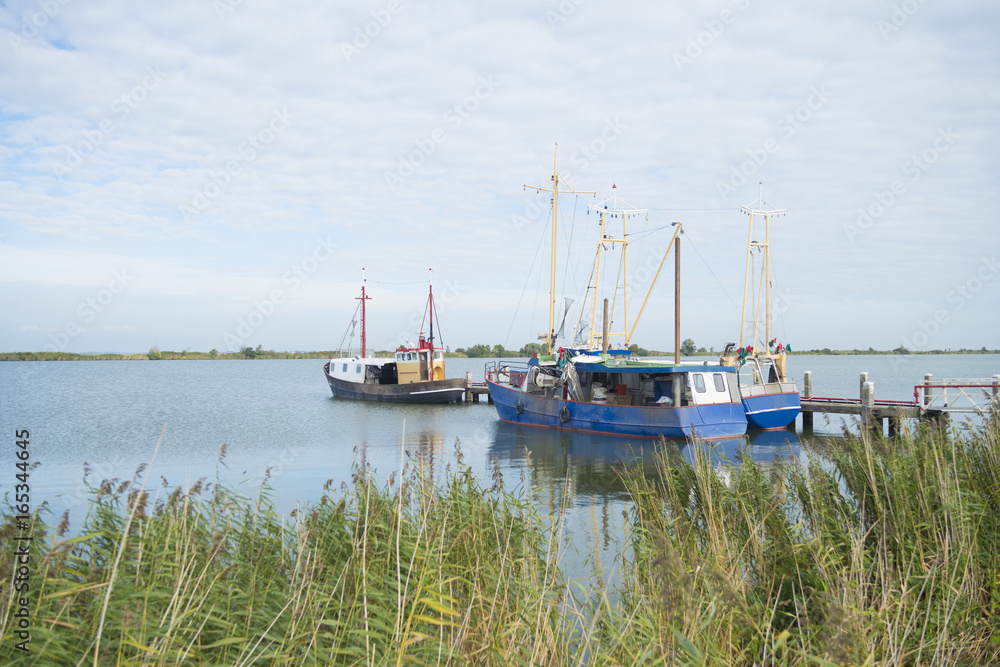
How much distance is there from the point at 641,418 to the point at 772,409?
613 centimetres

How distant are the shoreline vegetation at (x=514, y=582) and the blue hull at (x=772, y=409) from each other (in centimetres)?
1633

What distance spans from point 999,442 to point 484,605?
6.74 meters

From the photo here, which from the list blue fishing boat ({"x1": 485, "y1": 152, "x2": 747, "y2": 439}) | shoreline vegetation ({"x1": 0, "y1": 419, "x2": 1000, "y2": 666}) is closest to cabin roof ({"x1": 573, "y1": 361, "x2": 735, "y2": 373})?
blue fishing boat ({"x1": 485, "y1": 152, "x2": 747, "y2": 439})

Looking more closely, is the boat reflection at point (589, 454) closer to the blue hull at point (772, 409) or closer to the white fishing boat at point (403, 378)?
the blue hull at point (772, 409)

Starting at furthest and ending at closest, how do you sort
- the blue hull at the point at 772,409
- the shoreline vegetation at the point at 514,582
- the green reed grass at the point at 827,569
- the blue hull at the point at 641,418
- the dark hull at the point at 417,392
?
1. the dark hull at the point at 417,392
2. the blue hull at the point at 772,409
3. the blue hull at the point at 641,418
4. the green reed grass at the point at 827,569
5. the shoreline vegetation at the point at 514,582

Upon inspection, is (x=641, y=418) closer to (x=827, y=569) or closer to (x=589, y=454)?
(x=589, y=454)

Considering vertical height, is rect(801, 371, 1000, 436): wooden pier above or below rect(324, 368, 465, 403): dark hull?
above

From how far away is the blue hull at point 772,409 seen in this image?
24.6m

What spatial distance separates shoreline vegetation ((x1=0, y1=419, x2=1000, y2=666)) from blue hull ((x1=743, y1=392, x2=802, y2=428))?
1633cm

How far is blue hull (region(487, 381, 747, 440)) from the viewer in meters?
21.7

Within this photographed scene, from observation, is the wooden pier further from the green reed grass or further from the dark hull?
the dark hull

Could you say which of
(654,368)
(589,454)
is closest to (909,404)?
(654,368)

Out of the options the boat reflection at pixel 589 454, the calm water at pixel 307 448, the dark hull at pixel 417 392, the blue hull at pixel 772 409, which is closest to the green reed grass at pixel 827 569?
the calm water at pixel 307 448

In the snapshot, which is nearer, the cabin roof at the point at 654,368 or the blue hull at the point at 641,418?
the blue hull at the point at 641,418
